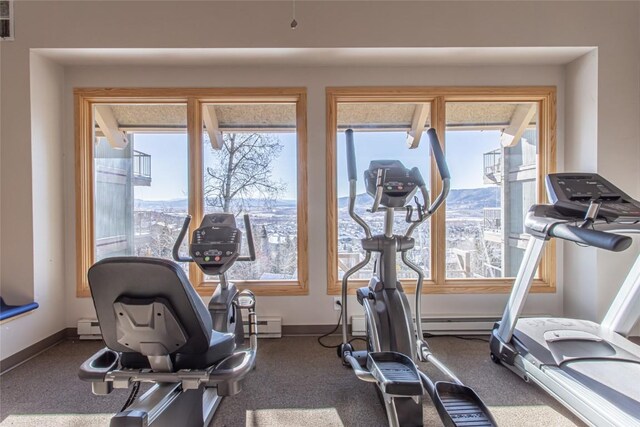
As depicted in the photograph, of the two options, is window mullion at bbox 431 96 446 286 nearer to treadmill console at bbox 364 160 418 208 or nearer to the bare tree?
treadmill console at bbox 364 160 418 208

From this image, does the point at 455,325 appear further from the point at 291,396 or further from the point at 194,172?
the point at 194,172

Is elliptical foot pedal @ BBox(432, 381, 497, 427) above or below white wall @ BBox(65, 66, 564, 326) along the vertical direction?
below

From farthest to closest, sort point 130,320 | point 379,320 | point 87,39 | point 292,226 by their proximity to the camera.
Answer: point 292,226 → point 87,39 → point 379,320 → point 130,320

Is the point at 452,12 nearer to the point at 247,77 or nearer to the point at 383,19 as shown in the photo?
the point at 383,19

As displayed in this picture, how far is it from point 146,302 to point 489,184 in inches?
124

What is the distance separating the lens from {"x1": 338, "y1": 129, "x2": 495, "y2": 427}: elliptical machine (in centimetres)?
155

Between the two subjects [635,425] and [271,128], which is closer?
[635,425]

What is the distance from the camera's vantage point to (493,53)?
2789mm

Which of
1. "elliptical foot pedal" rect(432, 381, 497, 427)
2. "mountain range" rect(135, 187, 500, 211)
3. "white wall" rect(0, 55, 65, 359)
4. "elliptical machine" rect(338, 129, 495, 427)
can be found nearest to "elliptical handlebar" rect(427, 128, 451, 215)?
"elliptical machine" rect(338, 129, 495, 427)

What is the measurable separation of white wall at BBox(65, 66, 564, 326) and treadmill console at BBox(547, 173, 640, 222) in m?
1.19

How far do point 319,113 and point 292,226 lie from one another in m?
1.13

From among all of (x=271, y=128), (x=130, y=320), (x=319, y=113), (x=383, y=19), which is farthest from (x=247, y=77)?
(x=130, y=320)

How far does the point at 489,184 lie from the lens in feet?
10.4

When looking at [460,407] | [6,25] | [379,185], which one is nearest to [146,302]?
[379,185]
